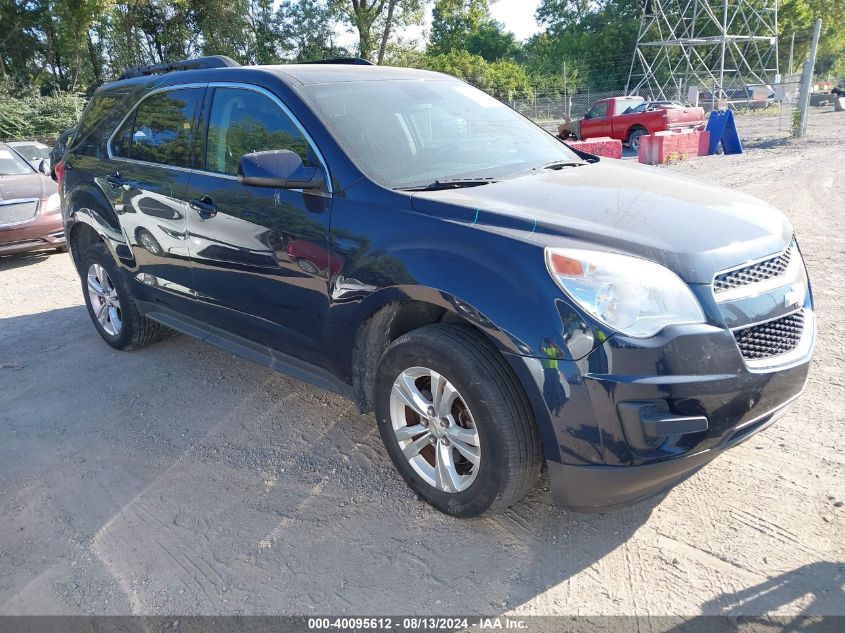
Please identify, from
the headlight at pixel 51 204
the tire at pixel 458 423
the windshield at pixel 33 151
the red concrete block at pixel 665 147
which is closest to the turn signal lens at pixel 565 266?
the tire at pixel 458 423

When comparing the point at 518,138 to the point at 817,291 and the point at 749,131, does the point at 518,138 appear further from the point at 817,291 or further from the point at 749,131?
the point at 749,131

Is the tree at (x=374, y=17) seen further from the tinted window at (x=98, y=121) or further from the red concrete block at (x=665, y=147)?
the tinted window at (x=98, y=121)

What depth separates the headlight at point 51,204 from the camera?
868cm

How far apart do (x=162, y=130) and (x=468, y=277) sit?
2.74 metres

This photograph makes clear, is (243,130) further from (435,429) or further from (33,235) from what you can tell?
(33,235)

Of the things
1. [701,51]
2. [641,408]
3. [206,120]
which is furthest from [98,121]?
[701,51]

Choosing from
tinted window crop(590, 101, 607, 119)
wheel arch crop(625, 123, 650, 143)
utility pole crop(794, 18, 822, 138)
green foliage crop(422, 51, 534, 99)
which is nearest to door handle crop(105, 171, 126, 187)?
wheel arch crop(625, 123, 650, 143)

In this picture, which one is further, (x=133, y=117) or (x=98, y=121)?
(x=98, y=121)

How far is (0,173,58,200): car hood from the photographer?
28.3 feet

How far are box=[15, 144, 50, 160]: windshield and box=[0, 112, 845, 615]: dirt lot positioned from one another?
364 inches

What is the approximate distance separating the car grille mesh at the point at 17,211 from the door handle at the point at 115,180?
460 centimetres

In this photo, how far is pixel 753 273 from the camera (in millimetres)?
2652

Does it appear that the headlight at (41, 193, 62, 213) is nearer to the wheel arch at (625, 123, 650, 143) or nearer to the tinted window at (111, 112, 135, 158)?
the tinted window at (111, 112, 135, 158)

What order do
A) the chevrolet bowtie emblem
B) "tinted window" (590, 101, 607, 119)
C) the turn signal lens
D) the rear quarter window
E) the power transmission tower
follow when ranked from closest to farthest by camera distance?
the turn signal lens, the chevrolet bowtie emblem, the rear quarter window, "tinted window" (590, 101, 607, 119), the power transmission tower
